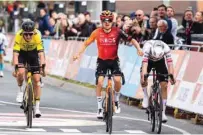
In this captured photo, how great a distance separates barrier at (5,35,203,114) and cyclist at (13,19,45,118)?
3.25m

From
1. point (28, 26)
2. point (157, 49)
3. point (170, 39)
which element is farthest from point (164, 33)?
point (28, 26)

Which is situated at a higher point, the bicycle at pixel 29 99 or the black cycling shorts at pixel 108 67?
the black cycling shorts at pixel 108 67

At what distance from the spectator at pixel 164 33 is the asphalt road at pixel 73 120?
5.53ft

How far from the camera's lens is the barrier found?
58.0ft

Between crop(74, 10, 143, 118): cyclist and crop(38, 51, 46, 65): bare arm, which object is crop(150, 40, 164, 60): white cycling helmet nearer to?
crop(74, 10, 143, 118): cyclist

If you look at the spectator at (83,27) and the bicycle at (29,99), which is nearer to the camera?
the bicycle at (29,99)

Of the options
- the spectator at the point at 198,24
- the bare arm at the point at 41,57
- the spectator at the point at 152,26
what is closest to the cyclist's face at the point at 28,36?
the bare arm at the point at 41,57

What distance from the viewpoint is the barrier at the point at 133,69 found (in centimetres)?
1767

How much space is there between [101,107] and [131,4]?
17.7 m

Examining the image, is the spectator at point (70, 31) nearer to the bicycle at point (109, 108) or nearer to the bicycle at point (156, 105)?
the bicycle at point (156, 105)

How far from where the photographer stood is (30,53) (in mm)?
16422

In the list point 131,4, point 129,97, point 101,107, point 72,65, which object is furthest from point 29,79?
point 131,4

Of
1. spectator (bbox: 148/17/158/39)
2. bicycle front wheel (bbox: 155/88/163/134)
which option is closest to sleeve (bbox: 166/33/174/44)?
spectator (bbox: 148/17/158/39)

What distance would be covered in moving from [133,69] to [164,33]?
245 cm
